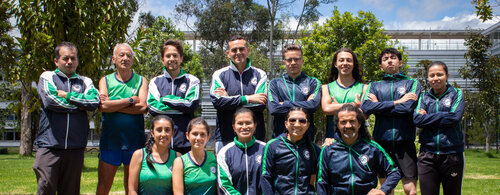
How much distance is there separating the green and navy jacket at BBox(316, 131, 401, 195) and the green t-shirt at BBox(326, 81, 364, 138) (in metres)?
0.76

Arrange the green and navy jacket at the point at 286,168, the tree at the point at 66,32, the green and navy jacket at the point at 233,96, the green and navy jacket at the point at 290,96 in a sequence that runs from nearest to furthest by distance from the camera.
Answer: the green and navy jacket at the point at 286,168 → the green and navy jacket at the point at 290,96 → the green and navy jacket at the point at 233,96 → the tree at the point at 66,32

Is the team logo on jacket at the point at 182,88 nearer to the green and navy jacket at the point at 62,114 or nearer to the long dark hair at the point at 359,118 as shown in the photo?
the green and navy jacket at the point at 62,114

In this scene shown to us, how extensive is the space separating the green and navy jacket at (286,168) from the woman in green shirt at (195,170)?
0.66 metres

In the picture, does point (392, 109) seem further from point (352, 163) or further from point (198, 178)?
point (198, 178)

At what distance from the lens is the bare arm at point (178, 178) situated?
15.8 ft

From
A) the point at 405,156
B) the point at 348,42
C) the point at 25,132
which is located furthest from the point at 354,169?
the point at 25,132

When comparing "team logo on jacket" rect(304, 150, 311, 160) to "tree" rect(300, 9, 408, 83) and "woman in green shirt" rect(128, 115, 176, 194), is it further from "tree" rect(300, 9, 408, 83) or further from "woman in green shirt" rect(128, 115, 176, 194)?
"tree" rect(300, 9, 408, 83)

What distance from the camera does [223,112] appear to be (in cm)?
579

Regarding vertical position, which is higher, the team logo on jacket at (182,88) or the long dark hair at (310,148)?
the team logo on jacket at (182,88)

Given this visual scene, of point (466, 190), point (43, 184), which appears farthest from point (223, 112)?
point (466, 190)

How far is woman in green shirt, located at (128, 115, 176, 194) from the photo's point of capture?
4.93 m

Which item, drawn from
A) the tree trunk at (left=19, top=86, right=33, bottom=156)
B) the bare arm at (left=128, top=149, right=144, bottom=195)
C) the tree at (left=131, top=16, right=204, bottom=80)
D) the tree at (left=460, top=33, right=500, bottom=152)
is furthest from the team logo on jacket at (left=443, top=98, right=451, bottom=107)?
the tree at (left=460, top=33, right=500, bottom=152)

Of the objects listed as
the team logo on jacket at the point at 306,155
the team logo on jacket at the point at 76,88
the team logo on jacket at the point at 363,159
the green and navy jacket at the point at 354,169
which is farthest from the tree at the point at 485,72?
the team logo on jacket at the point at 76,88

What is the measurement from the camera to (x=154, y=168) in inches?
195
